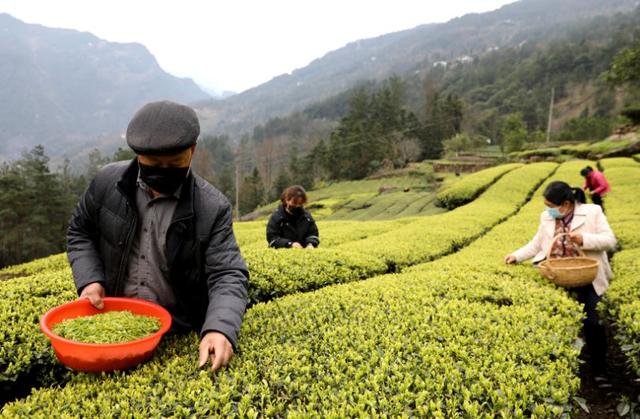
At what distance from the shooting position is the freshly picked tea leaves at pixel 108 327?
2445 mm

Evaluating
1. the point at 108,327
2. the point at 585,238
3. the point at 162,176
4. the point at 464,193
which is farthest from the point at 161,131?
the point at 464,193

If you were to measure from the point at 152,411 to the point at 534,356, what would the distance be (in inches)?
104

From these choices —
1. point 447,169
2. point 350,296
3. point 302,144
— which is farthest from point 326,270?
point 302,144

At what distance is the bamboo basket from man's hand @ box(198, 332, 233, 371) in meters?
4.20

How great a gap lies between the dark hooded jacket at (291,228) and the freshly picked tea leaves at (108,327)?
4.57 meters

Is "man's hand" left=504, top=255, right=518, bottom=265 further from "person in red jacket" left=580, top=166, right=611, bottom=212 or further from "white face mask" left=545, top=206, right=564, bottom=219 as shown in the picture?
"person in red jacket" left=580, top=166, right=611, bottom=212

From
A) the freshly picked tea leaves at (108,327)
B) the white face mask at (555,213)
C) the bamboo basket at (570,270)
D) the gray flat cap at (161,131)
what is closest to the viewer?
the gray flat cap at (161,131)

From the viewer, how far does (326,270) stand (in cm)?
591

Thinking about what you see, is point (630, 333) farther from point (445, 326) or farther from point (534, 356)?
point (445, 326)

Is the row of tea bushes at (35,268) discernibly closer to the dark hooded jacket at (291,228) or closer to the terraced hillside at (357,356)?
the dark hooded jacket at (291,228)

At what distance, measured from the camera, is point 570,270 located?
189 inches

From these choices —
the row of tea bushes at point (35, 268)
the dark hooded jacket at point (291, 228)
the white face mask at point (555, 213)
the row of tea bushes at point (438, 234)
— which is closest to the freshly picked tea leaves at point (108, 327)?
the dark hooded jacket at point (291, 228)

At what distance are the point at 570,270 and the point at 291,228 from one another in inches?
170

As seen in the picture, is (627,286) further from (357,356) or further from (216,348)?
(216,348)
